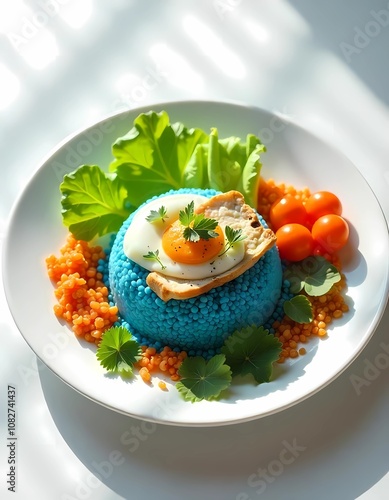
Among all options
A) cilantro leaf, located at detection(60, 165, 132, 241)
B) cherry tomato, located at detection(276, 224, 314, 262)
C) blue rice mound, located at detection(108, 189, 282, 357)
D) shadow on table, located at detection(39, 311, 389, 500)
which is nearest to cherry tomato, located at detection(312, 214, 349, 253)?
cherry tomato, located at detection(276, 224, 314, 262)

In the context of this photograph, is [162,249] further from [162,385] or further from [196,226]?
[162,385]

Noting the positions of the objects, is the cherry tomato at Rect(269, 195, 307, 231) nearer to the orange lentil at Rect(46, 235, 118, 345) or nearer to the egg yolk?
the egg yolk

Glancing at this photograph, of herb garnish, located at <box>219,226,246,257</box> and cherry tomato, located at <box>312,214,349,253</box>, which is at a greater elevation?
cherry tomato, located at <box>312,214,349,253</box>

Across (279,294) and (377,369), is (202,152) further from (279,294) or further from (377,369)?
(377,369)

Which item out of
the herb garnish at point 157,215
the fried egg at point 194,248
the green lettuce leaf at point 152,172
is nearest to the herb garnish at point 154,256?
the fried egg at point 194,248

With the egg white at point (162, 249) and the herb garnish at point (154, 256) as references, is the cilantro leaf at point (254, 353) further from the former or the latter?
the herb garnish at point (154, 256)

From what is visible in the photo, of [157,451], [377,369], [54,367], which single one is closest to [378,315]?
[377,369]
